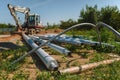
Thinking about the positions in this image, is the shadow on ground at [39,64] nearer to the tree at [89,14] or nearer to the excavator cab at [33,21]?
the excavator cab at [33,21]

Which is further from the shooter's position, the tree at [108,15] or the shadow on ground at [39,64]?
the tree at [108,15]

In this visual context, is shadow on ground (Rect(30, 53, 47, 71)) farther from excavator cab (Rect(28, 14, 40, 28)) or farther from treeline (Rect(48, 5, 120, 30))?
treeline (Rect(48, 5, 120, 30))

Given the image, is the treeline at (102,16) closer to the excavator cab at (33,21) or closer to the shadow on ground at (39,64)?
the excavator cab at (33,21)

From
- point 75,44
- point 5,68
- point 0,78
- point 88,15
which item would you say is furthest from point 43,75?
point 88,15

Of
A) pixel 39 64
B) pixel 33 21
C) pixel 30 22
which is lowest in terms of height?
pixel 39 64

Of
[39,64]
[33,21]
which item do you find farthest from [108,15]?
[39,64]

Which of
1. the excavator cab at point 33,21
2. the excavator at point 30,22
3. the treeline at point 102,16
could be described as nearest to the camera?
the excavator at point 30,22

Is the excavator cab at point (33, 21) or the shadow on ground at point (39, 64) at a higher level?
the excavator cab at point (33, 21)

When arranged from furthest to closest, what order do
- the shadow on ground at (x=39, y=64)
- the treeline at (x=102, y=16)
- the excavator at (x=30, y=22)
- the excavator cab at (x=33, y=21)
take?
1. the treeline at (x=102, y=16)
2. the excavator cab at (x=33, y=21)
3. the excavator at (x=30, y=22)
4. the shadow on ground at (x=39, y=64)

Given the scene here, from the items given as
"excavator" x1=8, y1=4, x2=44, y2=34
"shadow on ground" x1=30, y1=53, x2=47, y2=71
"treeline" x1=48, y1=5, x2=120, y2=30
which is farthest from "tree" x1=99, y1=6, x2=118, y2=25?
"shadow on ground" x1=30, y1=53, x2=47, y2=71

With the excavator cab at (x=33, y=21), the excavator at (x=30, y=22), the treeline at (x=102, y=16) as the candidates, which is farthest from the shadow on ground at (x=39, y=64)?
the treeline at (x=102, y=16)

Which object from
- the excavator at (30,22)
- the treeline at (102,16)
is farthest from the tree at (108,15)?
the excavator at (30,22)

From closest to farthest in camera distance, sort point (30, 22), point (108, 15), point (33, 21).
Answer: point (33, 21) < point (30, 22) < point (108, 15)

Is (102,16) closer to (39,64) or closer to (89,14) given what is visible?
(89,14)
